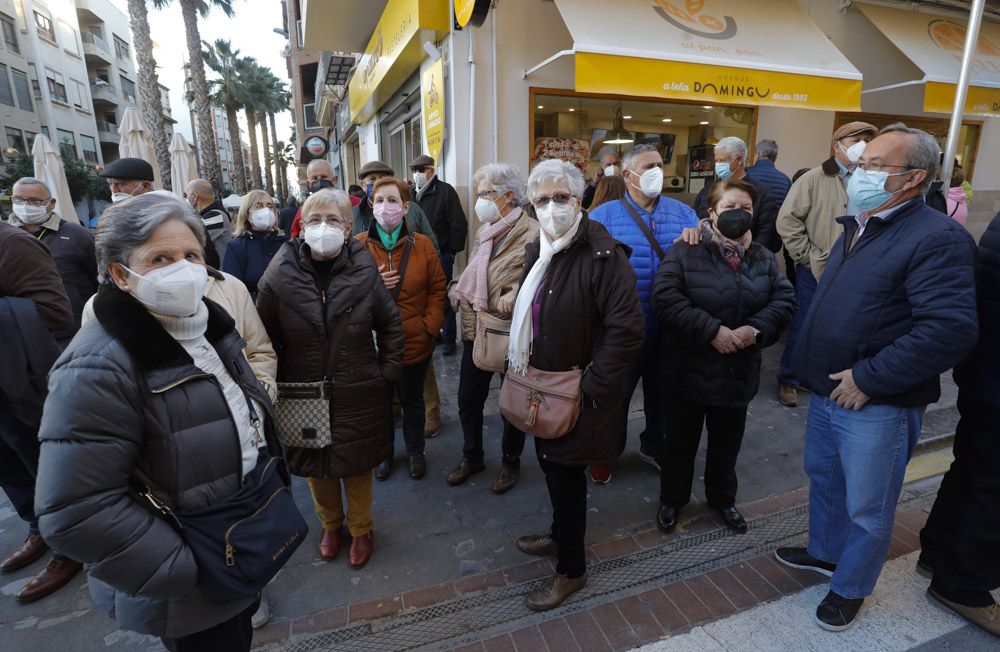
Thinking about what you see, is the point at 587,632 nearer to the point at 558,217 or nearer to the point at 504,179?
the point at 558,217

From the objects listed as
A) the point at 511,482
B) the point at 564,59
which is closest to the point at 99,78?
the point at 564,59

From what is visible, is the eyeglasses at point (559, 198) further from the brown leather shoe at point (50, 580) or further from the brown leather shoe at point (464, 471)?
the brown leather shoe at point (50, 580)

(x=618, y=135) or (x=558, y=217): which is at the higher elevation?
(x=618, y=135)

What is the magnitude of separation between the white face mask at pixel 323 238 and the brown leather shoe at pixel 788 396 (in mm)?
4160

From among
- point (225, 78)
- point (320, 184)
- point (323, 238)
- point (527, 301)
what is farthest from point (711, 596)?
point (225, 78)

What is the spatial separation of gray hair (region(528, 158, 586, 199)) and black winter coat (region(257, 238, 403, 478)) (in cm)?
95

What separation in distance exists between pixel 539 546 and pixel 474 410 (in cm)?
104

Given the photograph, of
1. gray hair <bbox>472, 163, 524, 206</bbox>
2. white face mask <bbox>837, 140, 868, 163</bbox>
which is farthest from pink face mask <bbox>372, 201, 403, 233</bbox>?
white face mask <bbox>837, 140, 868, 163</bbox>

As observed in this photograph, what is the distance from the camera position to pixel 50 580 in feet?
8.77

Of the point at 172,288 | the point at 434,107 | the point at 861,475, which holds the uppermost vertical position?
the point at 434,107

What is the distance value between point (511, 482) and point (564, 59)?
4732 mm

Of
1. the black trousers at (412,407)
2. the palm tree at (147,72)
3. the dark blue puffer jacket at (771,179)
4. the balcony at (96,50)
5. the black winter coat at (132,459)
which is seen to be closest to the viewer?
the black winter coat at (132,459)

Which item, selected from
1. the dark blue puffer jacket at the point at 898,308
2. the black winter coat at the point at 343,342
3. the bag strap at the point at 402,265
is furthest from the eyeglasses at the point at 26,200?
the dark blue puffer jacket at the point at 898,308

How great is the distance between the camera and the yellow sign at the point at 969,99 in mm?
6160
